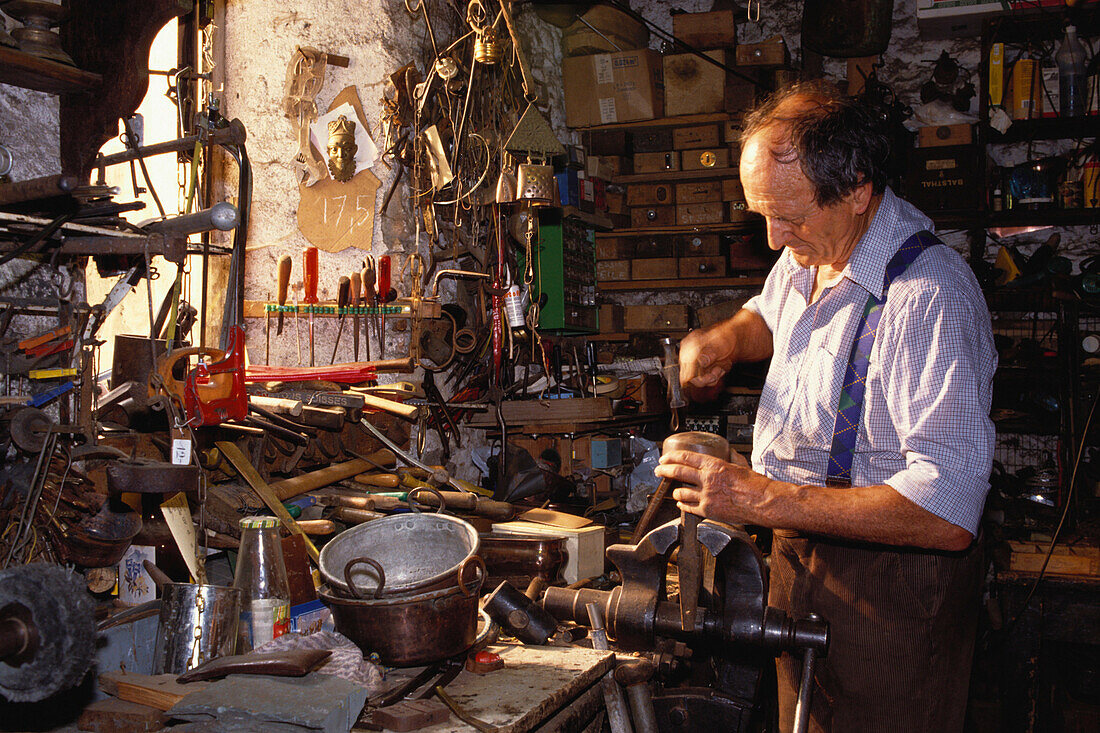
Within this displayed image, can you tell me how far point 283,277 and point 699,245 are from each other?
11.2 ft

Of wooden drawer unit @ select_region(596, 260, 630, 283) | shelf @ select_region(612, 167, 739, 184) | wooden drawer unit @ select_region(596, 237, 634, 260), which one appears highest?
shelf @ select_region(612, 167, 739, 184)

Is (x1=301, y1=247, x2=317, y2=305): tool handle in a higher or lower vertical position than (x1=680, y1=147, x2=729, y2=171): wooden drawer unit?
lower

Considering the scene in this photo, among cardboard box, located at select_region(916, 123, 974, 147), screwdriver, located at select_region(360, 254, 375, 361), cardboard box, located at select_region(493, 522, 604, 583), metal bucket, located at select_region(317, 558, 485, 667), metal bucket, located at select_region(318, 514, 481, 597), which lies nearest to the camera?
metal bucket, located at select_region(317, 558, 485, 667)

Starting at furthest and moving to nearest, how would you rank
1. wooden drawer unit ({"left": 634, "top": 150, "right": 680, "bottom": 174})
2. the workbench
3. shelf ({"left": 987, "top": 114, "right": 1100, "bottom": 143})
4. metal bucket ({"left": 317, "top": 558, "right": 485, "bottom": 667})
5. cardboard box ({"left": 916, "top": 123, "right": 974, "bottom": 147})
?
wooden drawer unit ({"left": 634, "top": 150, "right": 680, "bottom": 174}) → cardboard box ({"left": 916, "top": 123, "right": 974, "bottom": 147}) → shelf ({"left": 987, "top": 114, "right": 1100, "bottom": 143}) → metal bucket ({"left": 317, "top": 558, "right": 485, "bottom": 667}) → the workbench

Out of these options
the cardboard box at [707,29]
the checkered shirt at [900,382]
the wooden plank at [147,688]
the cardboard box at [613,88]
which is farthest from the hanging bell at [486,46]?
the wooden plank at [147,688]

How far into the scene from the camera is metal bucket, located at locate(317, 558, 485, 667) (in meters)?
1.65

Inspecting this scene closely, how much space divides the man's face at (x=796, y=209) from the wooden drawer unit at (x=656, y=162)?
423cm

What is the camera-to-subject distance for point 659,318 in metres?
6.05

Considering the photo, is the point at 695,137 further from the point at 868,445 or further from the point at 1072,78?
the point at 868,445

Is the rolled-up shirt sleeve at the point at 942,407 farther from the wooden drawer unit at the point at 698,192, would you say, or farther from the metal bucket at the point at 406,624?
the wooden drawer unit at the point at 698,192

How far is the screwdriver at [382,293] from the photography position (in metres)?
3.80

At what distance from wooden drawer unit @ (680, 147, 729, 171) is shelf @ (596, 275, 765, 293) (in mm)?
817

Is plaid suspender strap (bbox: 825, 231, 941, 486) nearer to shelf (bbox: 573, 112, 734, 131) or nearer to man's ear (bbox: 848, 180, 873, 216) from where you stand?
man's ear (bbox: 848, 180, 873, 216)

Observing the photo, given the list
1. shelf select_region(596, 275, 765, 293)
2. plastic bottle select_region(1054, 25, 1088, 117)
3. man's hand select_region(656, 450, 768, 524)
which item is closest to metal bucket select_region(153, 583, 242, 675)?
man's hand select_region(656, 450, 768, 524)
